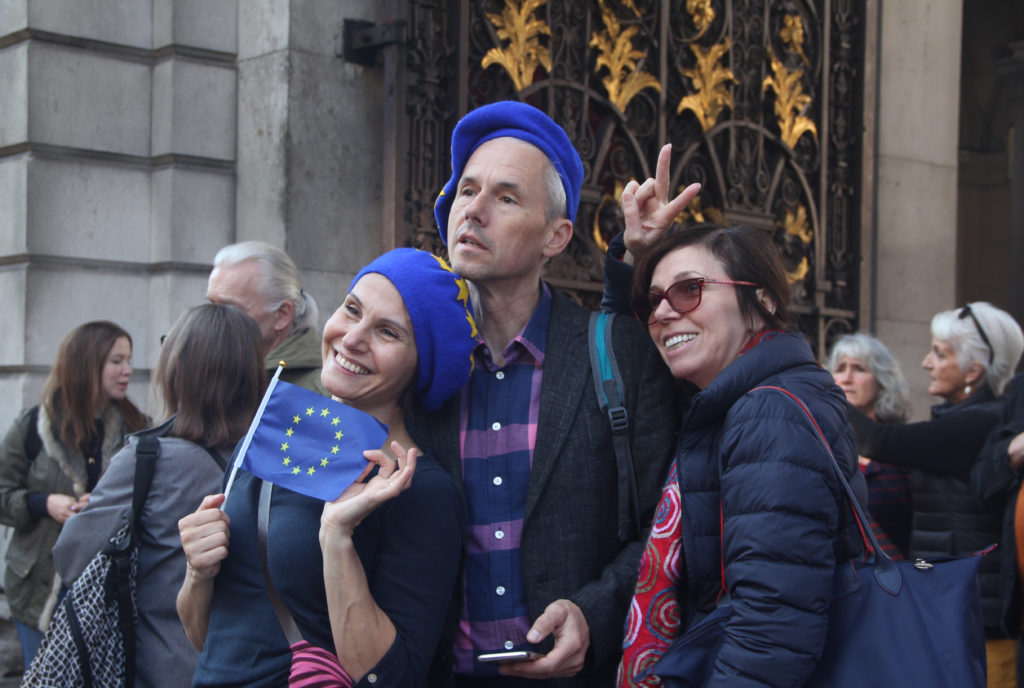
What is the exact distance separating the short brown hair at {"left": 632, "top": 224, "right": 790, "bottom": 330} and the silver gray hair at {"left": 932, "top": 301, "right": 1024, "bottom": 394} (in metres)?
2.69

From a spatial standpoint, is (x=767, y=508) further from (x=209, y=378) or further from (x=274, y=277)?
(x=274, y=277)

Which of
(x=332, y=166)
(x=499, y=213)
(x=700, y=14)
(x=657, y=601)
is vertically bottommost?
(x=657, y=601)

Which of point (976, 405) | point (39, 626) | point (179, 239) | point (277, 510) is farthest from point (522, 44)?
point (277, 510)

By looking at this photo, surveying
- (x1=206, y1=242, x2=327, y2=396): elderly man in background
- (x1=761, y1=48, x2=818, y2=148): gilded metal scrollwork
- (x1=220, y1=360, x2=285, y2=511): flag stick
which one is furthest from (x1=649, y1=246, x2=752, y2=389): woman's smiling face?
(x1=761, y1=48, x2=818, y2=148): gilded metal scrollwork

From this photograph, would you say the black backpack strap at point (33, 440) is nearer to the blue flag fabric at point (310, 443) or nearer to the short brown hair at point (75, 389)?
the short brown hair at point (75, 389)

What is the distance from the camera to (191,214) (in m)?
5.43

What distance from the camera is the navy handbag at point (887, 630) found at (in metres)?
2.06

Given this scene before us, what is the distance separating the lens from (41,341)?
17.1 feet

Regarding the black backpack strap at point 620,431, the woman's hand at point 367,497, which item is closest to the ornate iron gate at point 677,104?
the black backpack strap at point 620,431

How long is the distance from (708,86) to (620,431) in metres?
4.46

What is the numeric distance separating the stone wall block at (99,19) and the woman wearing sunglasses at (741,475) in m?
3.73

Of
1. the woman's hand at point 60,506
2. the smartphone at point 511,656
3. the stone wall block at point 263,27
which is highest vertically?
the stone wall block at point 263,27

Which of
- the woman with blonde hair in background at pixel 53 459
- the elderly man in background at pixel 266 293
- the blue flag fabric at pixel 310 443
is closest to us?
the blue flag fabric at pixel 310 443

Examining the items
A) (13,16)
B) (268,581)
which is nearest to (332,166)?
(13,16)
